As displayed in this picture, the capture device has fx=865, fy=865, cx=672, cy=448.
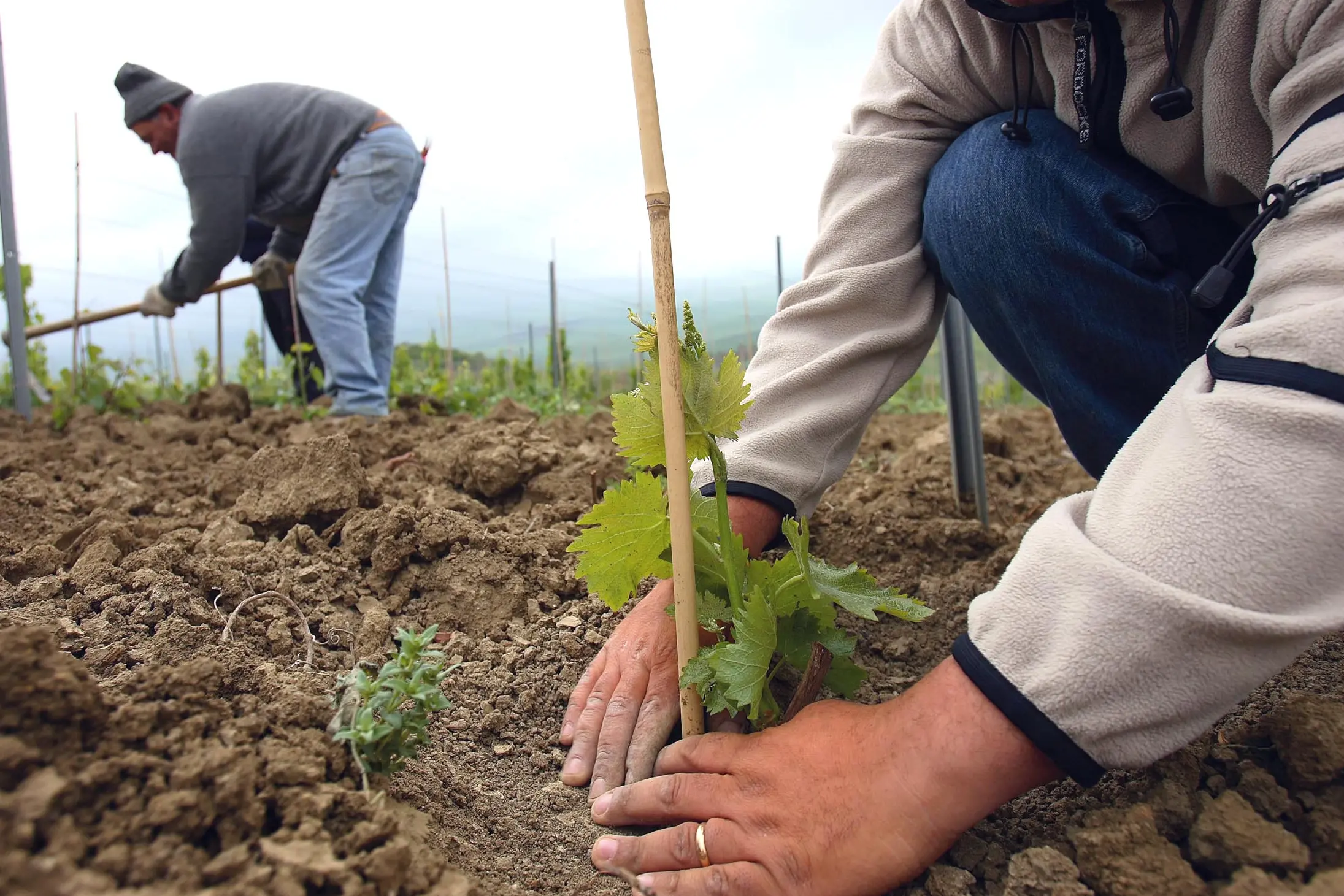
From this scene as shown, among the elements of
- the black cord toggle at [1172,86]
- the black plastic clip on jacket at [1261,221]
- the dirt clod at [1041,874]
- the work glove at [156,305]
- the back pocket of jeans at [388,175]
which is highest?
the back pocket of jeans at [388,175]

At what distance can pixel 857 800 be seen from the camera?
86cm

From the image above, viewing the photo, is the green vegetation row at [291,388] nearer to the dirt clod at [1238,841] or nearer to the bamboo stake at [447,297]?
the bamboo stake at [447,297]

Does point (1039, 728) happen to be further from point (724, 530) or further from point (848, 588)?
point (724, 530)

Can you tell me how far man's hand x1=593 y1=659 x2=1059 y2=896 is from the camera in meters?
0.84

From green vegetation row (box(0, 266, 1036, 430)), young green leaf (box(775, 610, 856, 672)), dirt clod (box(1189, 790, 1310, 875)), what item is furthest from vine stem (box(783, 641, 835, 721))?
green vegetation row (box(0, 266, 1036, 430))

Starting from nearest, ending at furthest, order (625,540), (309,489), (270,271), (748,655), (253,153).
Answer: (748,655) → (625,540) → (309,489) → (253,153) → (270,271)

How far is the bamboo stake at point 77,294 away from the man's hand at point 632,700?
14.0 ft

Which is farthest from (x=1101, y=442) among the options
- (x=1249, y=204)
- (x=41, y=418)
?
(x=41, y=418)

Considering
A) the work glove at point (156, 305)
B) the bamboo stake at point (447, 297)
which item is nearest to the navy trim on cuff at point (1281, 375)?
the work glove at point (156, 305)

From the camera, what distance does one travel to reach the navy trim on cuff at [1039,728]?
815mm

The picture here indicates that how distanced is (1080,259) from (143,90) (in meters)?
4.40

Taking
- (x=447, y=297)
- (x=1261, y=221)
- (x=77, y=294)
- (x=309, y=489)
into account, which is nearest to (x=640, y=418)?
(x=1261, y=221)

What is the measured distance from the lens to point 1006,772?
84 cm

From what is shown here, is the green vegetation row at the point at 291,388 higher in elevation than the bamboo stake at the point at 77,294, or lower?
lower
